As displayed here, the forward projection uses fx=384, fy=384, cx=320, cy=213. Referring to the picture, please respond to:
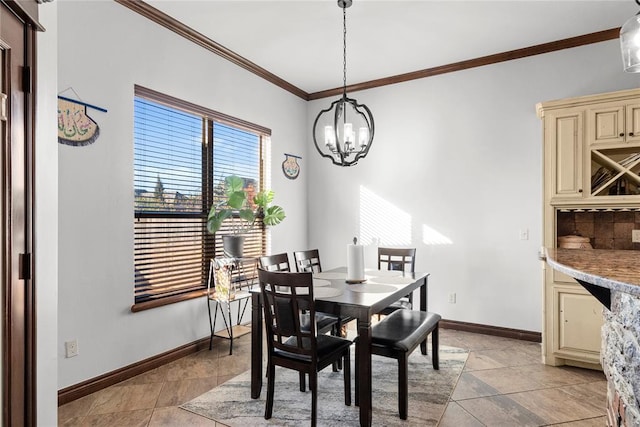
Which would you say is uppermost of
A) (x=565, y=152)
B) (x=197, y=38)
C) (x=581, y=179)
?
(x=197, y=38)

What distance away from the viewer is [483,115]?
4.05 meters

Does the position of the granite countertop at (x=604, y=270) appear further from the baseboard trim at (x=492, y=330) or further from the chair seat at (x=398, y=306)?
the baseboard trim at (x=492, y=330)

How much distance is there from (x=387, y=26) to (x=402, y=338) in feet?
8.54

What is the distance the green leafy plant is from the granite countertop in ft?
8.51

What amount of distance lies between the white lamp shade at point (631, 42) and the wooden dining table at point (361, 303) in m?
1.71

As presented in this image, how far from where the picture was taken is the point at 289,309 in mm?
2252

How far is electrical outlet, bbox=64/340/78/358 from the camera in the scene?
2.56m

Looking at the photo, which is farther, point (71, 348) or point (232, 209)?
point (232, 209)

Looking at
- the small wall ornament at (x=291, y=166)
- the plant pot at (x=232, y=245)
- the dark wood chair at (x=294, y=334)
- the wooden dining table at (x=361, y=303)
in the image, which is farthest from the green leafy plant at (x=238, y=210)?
the dark wood chair at (x=294, y=334)

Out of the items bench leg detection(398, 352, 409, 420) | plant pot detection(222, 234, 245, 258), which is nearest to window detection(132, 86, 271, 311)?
plant pot detection(222, 234, 245, 258)

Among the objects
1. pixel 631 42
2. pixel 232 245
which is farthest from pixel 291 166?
pixel 631 42

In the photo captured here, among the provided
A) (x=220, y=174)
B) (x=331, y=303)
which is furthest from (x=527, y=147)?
(x=220, y=174)

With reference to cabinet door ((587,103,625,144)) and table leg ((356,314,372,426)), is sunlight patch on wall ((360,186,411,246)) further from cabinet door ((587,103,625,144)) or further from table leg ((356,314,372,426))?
table leg ((356,314,372,426))

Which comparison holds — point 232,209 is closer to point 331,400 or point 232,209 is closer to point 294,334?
point 294,334
